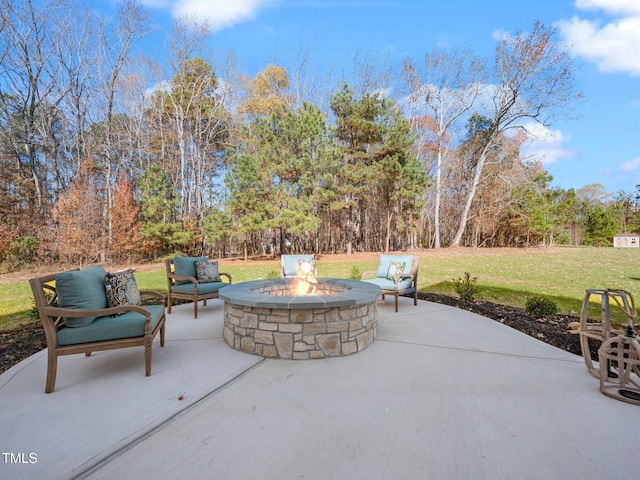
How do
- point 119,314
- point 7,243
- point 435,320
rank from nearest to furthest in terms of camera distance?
point 119,314 → point 435,320 → point 7,243

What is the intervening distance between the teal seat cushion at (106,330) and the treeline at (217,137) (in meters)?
8.84

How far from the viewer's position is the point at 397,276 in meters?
4.39

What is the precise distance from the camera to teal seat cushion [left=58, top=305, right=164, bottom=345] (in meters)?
2.23

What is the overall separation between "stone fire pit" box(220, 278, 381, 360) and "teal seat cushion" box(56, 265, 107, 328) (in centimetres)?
108

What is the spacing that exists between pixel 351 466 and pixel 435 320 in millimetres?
3010

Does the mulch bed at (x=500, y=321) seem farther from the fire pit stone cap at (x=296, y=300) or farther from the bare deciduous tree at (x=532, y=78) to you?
the bare deciduous tree at (x=532, y=78)

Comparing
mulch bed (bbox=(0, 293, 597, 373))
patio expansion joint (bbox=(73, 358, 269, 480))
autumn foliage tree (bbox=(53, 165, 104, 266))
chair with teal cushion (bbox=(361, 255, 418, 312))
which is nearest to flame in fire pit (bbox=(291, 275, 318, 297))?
chair with teal cushion (bbox=(361, 255, 418, 312))

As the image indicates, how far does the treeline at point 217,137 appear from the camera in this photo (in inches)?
449

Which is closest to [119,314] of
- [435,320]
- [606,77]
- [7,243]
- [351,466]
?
[351,466]

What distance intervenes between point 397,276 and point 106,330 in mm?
3449

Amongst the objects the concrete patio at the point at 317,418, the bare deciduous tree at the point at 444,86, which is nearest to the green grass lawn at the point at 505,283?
the concrete patio at the point at 317,418

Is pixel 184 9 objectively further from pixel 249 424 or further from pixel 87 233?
pixel 249 424

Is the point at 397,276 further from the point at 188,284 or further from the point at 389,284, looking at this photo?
the point at 188,284

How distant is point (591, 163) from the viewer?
42.2ft
